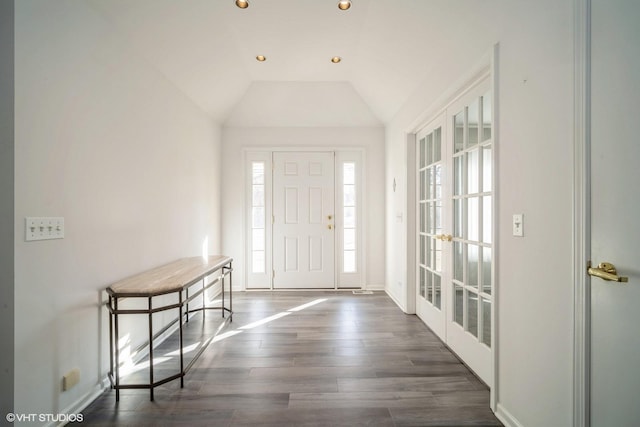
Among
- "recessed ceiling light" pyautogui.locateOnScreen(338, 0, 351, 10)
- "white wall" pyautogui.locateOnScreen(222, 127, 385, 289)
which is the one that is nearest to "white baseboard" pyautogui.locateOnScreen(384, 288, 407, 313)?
"white wall" pyautogui.locateOnScreen(222, 127, 385, 289)

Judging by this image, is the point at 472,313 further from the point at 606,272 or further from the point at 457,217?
the point at 606,272

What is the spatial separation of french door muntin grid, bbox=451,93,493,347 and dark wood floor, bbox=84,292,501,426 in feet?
1.45

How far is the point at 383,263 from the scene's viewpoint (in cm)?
438

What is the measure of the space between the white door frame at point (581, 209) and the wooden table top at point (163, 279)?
2111 mm

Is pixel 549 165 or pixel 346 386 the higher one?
pixel 549 165

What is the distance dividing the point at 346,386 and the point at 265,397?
1.79 ft

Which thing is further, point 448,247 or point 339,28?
point 339,28

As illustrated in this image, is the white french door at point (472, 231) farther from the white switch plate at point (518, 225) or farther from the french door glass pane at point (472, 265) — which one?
the white switch plate at point (518, 225)

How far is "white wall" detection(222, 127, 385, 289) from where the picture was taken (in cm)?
433

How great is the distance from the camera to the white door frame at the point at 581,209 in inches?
43.4

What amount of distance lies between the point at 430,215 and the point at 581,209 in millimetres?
1783

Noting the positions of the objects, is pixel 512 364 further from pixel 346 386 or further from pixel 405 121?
pixel 405 121

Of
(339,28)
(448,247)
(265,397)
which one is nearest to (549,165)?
(448,247)

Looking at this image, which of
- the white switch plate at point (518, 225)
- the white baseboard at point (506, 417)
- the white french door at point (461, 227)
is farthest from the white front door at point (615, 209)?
the white french door at point (461, 227)
